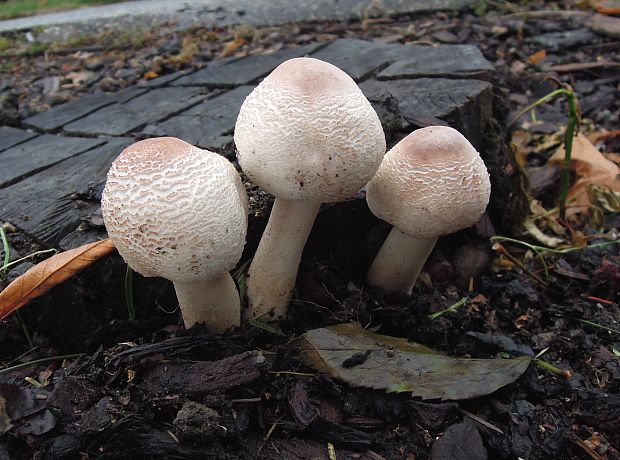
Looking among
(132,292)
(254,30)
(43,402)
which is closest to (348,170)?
(132,292)

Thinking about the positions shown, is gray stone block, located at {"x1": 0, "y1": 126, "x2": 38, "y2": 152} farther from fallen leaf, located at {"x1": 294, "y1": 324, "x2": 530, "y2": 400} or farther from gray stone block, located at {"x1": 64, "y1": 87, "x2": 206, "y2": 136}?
fallen leaf, located at {"x1": 294, "y1": 324, "x2": 530, "y2": 400}

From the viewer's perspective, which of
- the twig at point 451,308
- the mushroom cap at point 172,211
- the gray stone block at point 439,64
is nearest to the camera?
the mushroom cap at point 172,211

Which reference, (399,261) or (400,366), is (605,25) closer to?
(399,261)

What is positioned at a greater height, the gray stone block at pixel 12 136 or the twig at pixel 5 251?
the gray stone block at pixel 12 136

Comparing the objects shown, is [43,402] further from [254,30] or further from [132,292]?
[254,30]

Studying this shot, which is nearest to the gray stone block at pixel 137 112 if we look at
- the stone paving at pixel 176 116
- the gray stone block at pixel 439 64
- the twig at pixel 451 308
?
the stone paving at pixel 176 116

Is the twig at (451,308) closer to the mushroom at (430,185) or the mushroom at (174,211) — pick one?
the mushroom at (430,185)

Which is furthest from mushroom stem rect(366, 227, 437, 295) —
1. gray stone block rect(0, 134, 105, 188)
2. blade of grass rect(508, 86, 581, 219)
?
gray stone block rect(0, 134, 105, 188)

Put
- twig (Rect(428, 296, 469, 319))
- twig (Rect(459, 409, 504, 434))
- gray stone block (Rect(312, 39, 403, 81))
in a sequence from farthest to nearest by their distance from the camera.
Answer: gray stone block (Rect(312, 39, 403, 81)), twig (Rect(428, 296, 469, 319)), twig (Rect(459, 409, 504, 434))
